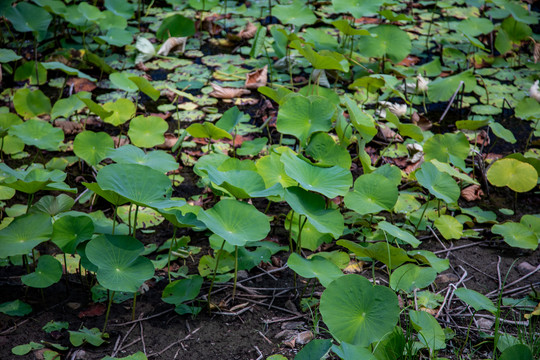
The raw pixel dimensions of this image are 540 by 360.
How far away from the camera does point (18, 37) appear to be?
3.75m

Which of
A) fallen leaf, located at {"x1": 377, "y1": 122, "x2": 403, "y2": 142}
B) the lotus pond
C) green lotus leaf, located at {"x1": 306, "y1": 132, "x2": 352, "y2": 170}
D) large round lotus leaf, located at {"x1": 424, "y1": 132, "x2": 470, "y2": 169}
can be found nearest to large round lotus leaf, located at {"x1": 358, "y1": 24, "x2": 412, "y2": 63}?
the lotus pond

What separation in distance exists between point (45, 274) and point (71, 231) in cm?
16

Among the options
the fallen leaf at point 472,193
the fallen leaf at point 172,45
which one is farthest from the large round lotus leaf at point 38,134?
the fallen leaf at point 472,193

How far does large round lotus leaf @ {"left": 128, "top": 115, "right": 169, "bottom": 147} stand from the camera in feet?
7.99

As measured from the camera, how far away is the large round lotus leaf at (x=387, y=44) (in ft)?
10.3

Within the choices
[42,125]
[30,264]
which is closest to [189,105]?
[42,125]

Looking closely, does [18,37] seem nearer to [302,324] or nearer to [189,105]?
[189,105]

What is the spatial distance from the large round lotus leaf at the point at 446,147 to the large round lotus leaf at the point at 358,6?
112 centimetres

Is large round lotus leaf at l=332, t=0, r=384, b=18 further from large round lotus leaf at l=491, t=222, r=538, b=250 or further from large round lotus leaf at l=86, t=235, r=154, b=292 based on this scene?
large round lotus leaf at l=86, t=235, r=154, b=292

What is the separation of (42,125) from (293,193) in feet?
4.39

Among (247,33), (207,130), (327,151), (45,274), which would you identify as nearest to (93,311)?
(45,274)

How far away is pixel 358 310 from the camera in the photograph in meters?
1.49

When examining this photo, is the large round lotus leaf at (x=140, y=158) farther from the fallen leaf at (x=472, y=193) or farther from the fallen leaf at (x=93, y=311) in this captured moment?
the fallen leaf at (x=472, y=193)

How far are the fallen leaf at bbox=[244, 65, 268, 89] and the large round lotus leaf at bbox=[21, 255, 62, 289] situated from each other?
183cm
